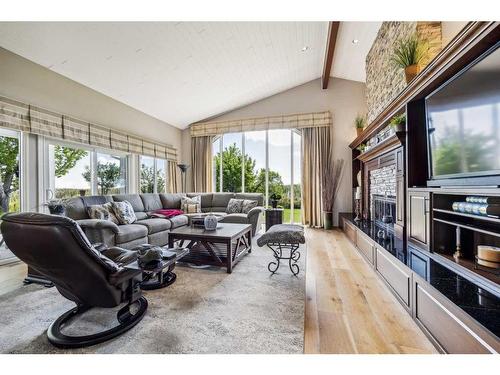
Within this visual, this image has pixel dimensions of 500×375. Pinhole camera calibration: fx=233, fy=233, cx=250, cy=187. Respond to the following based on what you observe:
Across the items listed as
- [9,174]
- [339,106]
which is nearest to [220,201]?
[9,174]

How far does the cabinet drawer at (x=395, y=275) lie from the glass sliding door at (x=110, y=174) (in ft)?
15.4

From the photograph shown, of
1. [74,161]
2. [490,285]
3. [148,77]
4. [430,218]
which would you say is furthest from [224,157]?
[490,285]

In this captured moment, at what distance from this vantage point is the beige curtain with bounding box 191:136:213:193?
6.56 m

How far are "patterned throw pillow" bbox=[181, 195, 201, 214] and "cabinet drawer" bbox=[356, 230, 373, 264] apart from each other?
3205mm

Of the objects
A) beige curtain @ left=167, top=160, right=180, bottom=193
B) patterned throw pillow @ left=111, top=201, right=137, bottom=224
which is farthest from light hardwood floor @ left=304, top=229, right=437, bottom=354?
Result: beige curtain @ left=167, top=160, right=180, bottom=193

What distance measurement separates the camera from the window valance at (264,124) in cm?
566

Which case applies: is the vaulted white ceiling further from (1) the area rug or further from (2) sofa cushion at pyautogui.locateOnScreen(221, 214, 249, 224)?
(1) the area rug

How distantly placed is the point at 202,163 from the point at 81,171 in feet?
9.83

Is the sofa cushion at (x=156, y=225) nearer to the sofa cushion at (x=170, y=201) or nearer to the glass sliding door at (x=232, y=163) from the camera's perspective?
the sofa cushion at (x=170, y=201)

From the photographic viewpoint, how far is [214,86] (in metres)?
4.86

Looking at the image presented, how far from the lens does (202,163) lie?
660 centimetres

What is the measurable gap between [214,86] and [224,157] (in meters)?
2.16
